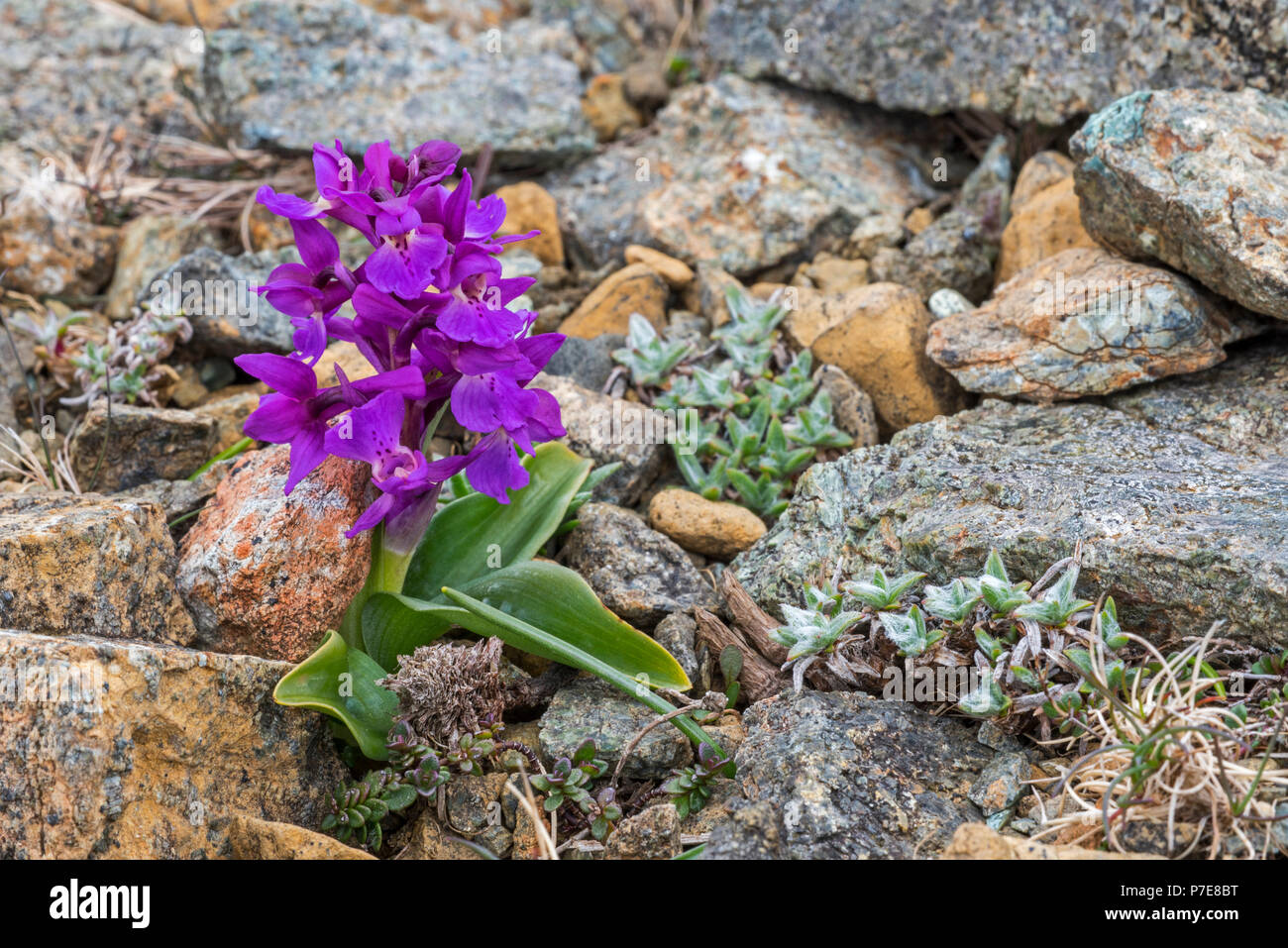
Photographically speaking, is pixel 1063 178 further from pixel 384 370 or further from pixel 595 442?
pixel 384 370

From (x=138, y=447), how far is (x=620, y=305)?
6.72 ft

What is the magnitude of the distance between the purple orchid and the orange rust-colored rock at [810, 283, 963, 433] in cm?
165

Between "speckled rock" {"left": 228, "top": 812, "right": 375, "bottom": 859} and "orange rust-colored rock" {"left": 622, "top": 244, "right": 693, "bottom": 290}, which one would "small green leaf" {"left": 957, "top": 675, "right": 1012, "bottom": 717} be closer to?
"speckled rock" {"left": 228, "top": 812, "right": 375, "bottom": 859}

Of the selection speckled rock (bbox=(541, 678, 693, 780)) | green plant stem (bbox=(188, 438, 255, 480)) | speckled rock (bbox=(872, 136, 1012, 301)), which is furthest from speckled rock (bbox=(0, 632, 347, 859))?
speckled rock (bbox=(872, 136, 1012, 301))

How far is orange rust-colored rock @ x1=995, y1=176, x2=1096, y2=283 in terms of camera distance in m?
4.40

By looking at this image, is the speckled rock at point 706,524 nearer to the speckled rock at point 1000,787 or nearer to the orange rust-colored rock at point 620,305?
the orange rust-colored rock at point 620,305

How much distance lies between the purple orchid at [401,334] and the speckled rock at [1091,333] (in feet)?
5.65

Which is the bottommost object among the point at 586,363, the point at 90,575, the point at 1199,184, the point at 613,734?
the point at 613,734

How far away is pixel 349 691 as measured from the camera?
9.37 feet

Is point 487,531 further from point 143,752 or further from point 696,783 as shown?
point 143,752

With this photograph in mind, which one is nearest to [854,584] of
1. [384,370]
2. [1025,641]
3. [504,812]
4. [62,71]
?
[1025,641]

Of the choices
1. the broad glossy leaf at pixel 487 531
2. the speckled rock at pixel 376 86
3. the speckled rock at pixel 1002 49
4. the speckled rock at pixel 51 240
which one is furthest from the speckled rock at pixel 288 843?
the speckled rock at pixel 1002 49

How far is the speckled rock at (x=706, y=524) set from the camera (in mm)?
3756

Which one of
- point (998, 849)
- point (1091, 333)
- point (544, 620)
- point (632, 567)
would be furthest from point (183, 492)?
point (1091, 333)
